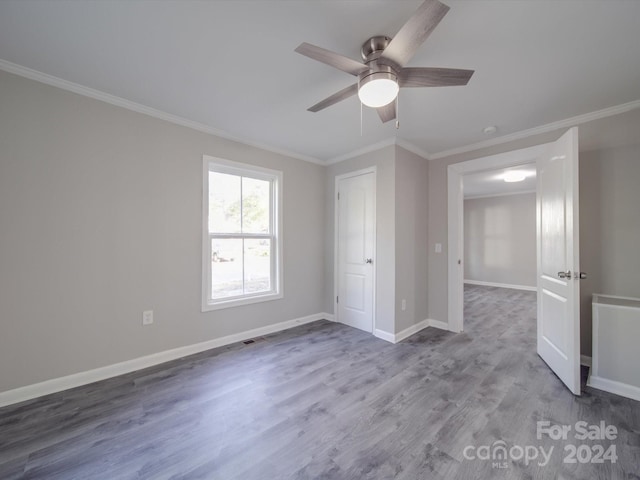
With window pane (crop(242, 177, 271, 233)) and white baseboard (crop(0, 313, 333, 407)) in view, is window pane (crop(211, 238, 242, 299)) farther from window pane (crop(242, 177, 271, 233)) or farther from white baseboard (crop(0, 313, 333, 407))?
white baseboard (crop(0, 313, 333, 407))

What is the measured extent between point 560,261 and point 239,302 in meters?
3.27

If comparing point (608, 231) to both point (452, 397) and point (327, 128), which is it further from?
point (327, 128)

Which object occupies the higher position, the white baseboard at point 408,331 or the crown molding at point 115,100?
the crown molding at point 115,100

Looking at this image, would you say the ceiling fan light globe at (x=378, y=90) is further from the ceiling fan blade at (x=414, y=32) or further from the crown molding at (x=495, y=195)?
the crown molding at (x=495, y=195)

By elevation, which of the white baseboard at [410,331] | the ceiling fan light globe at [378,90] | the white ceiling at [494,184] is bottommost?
the white baseboard at [410,331]

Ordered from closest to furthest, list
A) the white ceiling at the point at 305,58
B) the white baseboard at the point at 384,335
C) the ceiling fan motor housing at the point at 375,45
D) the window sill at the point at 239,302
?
the white ceiling at the point at 305,58
the ceiling fan motor housing at the point at 375,45
the window sill at the point at 239,302
the white baseboard at the point at 384,335

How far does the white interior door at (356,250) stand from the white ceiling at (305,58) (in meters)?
1.17

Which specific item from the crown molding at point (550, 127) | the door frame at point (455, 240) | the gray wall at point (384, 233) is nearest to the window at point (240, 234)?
the gray wall at point (384, 233)

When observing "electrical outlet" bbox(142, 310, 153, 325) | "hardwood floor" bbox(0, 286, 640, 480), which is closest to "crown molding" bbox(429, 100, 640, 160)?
"hardwood floor" bbox(0, 286, 640, 480)

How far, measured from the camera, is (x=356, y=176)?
372 cm

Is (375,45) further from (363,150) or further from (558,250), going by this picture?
(558,250)

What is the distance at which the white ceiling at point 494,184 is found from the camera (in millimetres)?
4955

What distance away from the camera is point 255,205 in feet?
11.4

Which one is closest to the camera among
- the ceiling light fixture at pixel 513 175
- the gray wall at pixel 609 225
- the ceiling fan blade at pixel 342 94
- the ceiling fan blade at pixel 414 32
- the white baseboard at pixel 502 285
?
the ceiling fan blade at pixel 414 32
